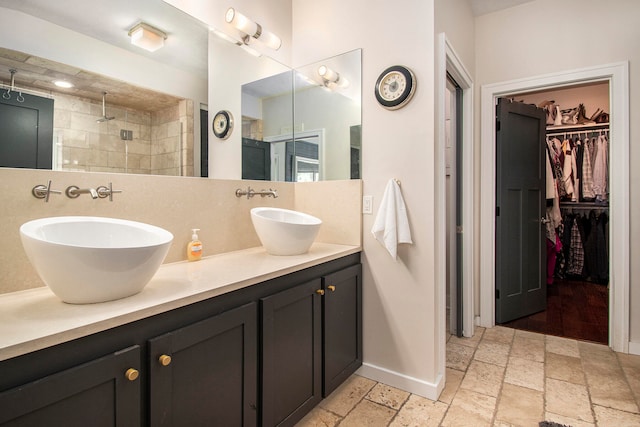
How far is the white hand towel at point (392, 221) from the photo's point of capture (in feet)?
6.37

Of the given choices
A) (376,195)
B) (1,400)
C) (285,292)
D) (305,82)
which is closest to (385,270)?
Result: (376,195)

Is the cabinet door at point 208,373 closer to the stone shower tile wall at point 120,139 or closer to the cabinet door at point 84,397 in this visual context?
the cabinet door at point 84,397

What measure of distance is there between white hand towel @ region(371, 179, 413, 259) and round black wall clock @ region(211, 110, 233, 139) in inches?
40.8

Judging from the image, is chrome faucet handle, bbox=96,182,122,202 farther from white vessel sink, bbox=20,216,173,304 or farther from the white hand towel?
the white hand towel

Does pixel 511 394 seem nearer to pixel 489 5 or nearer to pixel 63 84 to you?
pixel 63 84

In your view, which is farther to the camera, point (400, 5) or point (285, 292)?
point (400, 5)

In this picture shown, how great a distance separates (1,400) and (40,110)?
40.6 inches

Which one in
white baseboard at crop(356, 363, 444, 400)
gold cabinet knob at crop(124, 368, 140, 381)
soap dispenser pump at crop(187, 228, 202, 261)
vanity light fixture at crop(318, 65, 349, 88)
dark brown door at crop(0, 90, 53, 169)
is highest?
vanity light fixture at crop(318, 65, 349, 88)

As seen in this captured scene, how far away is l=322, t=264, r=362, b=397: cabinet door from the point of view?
1817mm

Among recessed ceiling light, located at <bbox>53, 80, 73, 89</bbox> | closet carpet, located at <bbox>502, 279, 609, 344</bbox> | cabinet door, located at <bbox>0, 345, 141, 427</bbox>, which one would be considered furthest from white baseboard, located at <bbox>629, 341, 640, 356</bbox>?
recessed ceiling light, located at <bbox>53, 80, 73, 89</bbox>

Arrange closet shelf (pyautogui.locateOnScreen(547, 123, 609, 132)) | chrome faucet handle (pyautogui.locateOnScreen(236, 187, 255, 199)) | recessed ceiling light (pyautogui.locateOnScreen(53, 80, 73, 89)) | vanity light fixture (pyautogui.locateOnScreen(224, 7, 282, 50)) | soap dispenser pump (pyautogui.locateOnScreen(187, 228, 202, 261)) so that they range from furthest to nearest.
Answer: closet shelf (pyautogui.locateOnScreen(547, 123, 609, 132)), chrome faucet handle (pyautogui.locateOnScreen(236, 187, 255, 199)), vanity light fixture (pyautogui.locateOnScreen(224, 7, 282, 50)), soap dispenser pump (pyautogui.locateOnScreen(187, 228, 202, 261)), recessed ceiling light (pyautogui.locateOnScreen(53, 80, 73, 89))

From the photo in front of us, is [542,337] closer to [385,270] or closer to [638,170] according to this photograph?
[638,170]

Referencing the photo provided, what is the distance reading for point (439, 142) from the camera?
193 centimetres

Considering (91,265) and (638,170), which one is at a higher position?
(638,170)
